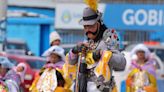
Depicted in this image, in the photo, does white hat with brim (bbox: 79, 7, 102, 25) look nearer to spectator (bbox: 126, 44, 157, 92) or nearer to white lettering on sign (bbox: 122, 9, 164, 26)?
spectator (bbox: 126, 44, 157, 92)

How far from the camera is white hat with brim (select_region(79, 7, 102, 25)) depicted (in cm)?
626

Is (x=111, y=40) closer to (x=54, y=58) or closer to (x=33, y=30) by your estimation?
(x=54, y=58)

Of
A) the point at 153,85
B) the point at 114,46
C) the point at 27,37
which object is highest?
the point at 114,46

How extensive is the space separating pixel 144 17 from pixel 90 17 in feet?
69.6

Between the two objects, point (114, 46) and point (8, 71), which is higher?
point (114, 46)

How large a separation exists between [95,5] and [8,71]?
209cm

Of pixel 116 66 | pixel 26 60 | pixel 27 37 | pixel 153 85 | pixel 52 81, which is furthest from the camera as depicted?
pixel 27 37

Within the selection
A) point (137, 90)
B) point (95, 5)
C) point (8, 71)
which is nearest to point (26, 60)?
point (137, 90)

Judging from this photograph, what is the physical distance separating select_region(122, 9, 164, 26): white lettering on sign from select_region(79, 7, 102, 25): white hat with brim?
20849 millimetres

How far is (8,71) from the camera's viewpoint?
8141 millimetres

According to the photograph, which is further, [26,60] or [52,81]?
[26,60]

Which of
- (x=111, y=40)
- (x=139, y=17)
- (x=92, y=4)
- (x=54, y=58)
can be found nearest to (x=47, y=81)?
(x=54, y=58)

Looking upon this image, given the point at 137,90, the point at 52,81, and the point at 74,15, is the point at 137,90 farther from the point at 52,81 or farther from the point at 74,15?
the point at 74,15

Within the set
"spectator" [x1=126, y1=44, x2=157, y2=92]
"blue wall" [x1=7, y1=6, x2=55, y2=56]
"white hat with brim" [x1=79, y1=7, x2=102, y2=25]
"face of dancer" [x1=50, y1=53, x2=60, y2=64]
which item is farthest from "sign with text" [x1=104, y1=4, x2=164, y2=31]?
"white hat with brim" [x1=79, y1=7, x2=102, y2=25]
